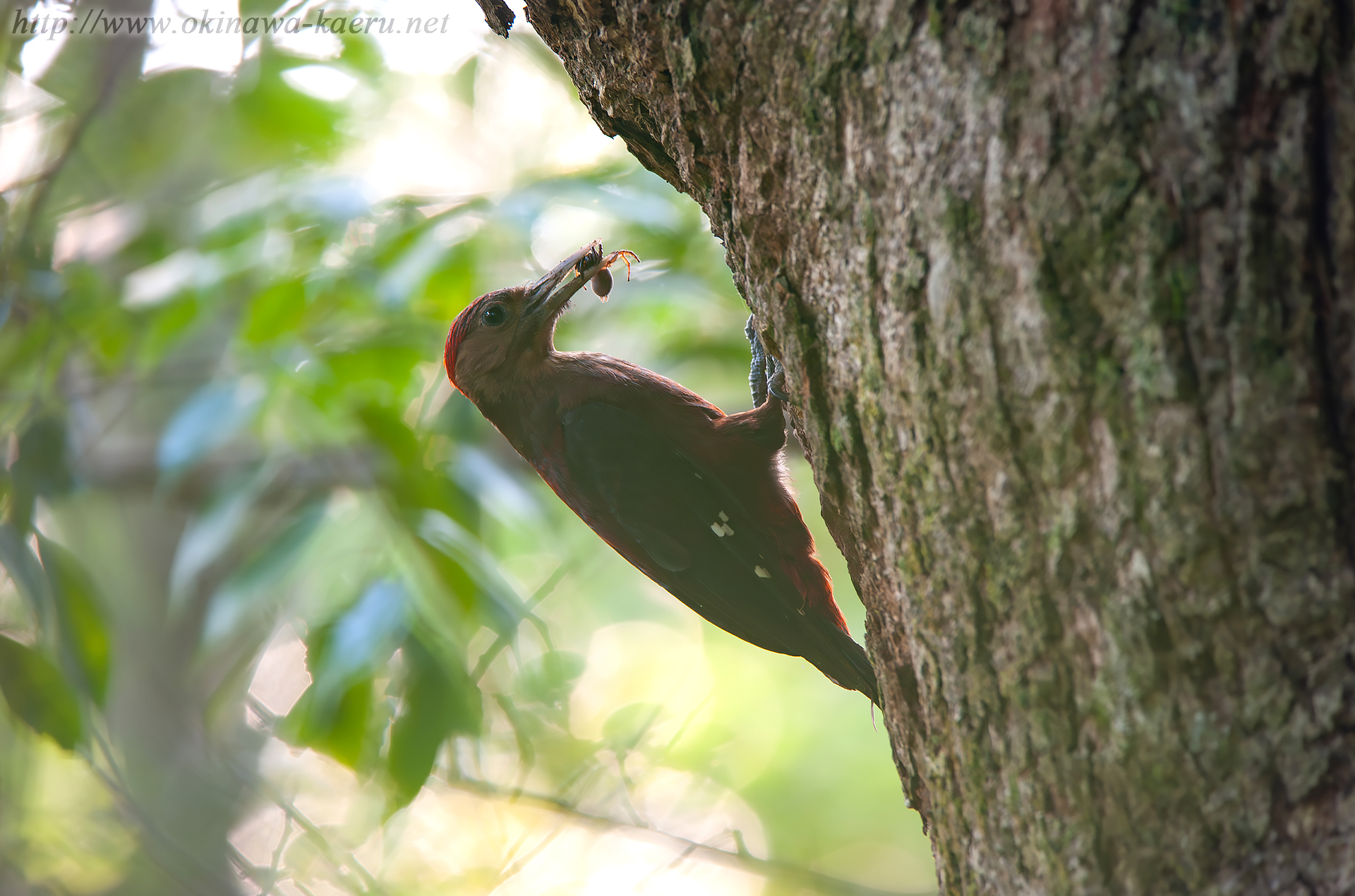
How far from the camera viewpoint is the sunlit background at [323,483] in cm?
295

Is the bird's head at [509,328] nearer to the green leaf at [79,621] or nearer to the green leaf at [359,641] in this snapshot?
the green leaf at [359,641]

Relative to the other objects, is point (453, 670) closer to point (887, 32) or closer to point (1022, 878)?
point (1022, 878)

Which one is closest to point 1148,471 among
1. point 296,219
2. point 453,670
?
point 453,670

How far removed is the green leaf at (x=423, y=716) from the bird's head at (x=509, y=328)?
0.89m

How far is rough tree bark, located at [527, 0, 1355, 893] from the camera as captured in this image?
38.8 inches

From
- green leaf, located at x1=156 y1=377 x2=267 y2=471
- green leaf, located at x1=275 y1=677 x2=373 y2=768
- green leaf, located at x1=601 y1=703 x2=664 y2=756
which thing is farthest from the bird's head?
green leaf, located at x1=601 y1=703 x2=664 y2=756

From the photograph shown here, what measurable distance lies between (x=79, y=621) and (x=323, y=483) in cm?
140

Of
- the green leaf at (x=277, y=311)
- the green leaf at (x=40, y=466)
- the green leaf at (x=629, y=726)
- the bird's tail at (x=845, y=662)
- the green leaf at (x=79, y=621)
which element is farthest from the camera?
the green leaf at (x=629, y=726)

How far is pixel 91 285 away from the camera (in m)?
3.72

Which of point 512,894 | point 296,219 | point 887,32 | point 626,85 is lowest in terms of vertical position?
point 512,894

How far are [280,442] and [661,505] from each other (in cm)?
173

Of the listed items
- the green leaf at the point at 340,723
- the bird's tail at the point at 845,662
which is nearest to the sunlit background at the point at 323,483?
the green leaf at the point at 340,723

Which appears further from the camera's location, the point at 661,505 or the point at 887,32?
the point at 661,505

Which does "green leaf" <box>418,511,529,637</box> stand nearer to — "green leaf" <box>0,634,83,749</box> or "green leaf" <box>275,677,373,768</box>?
"green leaf" <box>275,677,373,768</box>
